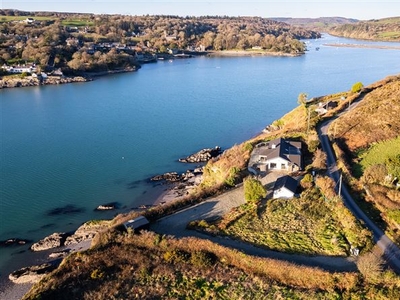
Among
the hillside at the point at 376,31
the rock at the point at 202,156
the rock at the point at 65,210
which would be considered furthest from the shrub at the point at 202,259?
the hillside at the point at 376,31

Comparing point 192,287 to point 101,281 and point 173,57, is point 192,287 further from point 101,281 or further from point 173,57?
point 173,57

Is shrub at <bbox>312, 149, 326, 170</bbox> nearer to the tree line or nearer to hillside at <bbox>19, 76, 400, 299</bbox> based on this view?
hillside at <bbox>19, 76, 400, 299</bbox>

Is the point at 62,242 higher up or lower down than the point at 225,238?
lower down

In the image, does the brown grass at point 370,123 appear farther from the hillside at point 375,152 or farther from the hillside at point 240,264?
the hillside at point 240,264

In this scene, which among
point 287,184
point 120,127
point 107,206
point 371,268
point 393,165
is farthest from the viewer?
point 120,127

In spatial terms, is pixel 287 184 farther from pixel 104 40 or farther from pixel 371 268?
pixel 104 40

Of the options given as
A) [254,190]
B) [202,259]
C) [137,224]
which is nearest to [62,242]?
[137,224]

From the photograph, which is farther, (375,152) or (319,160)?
(375,152)
